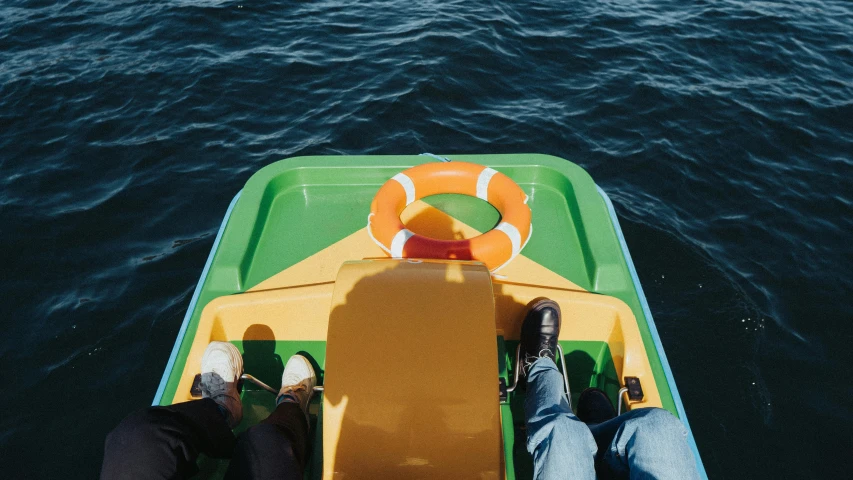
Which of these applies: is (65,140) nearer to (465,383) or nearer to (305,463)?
(305,463)

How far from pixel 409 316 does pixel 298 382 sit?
813 millimetres

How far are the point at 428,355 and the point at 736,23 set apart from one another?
307 inches

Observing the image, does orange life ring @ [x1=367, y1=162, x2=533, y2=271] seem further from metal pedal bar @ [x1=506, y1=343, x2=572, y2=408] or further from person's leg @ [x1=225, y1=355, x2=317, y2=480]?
person's leg @ [x1=225, y1=355, x2=317, y2=480]

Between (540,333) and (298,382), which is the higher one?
(540,333)

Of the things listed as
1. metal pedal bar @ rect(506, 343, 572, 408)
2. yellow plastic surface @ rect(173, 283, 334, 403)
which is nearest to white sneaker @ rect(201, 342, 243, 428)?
yellow plastic surface @ rect(173, 283, 334, 403)

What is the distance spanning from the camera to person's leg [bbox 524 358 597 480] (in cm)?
214

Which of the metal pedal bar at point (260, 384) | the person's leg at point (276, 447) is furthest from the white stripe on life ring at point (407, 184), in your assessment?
the person's leg at point (276, 447)

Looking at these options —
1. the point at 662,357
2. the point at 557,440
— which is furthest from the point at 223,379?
the point at 662,357

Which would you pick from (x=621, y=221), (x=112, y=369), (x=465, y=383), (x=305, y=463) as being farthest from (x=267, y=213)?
(x=621, y=221)

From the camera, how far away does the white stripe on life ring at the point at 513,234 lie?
3.33m

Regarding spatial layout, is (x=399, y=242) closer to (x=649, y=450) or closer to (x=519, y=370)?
(x=519, y=370)

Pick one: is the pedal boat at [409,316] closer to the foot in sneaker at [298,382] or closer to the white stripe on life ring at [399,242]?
the foot in sneaker at [298,382]

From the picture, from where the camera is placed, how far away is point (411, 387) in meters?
2.18

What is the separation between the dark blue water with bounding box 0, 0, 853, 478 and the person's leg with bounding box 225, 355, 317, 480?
1802 mm
